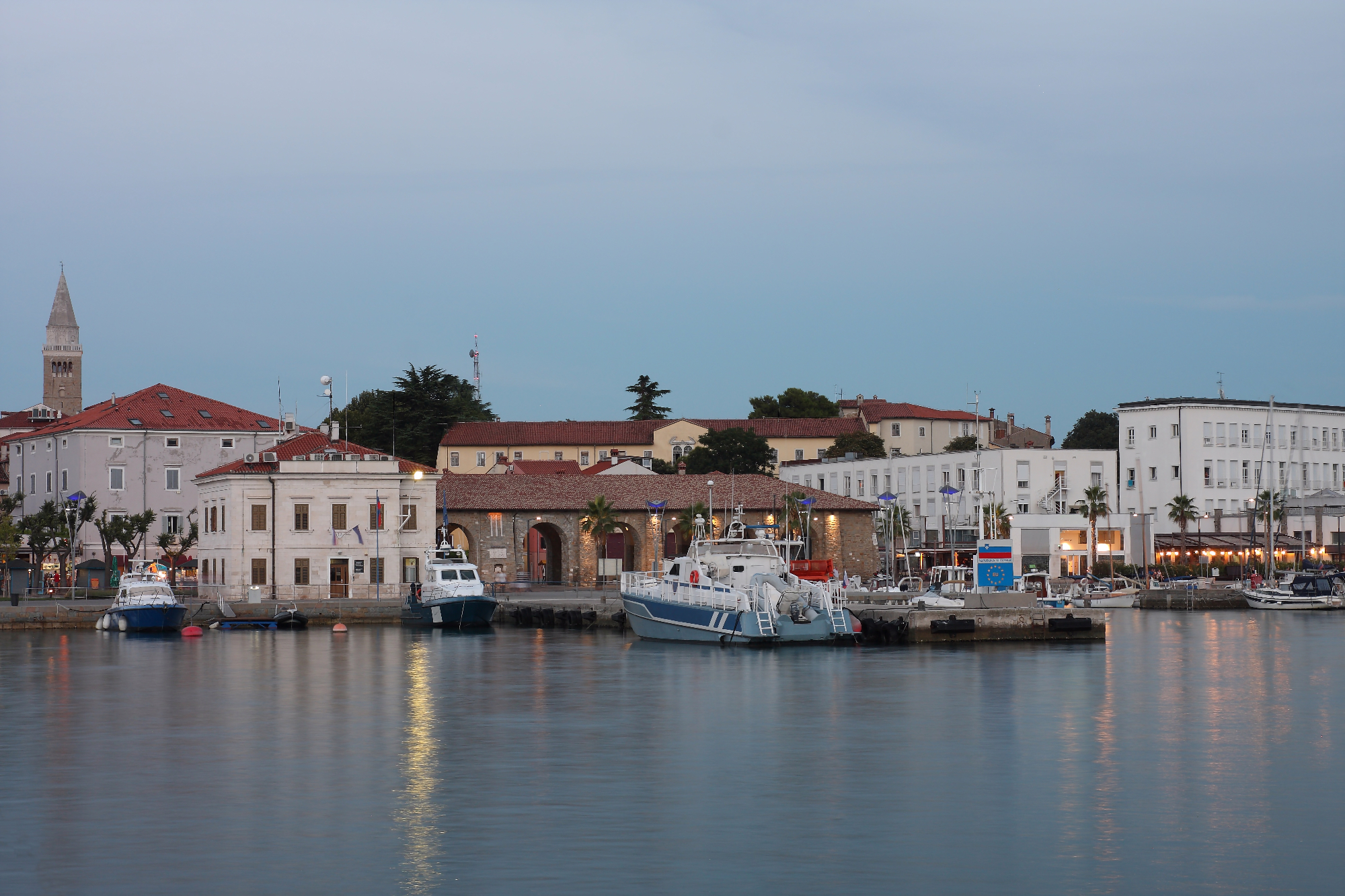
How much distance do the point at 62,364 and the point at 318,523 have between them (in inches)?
3406

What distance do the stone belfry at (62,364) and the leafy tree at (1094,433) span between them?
89.8m

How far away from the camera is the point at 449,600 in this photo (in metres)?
63.6

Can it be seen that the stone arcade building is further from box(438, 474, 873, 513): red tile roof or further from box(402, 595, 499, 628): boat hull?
box(402, 595, 499, 628): boat hull

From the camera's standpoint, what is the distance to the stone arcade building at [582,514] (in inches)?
3238

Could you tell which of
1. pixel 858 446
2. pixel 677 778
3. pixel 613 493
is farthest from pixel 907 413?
pixel 677 778

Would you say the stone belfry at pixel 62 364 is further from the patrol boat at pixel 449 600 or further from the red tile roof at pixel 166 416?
the patrol boat at pixel 449 600

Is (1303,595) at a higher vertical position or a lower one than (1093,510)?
lower

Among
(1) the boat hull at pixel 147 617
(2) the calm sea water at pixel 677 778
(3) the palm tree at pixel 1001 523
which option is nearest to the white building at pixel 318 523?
(1) the boat hull at pixel 147 617

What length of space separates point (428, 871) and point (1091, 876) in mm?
7427

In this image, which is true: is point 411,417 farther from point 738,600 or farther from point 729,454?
point 738,600

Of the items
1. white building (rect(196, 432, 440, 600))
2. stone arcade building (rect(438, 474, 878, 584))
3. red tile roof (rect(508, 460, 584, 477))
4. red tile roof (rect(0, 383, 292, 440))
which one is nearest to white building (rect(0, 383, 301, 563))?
red tile roof (rect(0, 383, 292, 440))

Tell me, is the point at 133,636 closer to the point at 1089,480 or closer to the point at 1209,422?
the point at 1089,480

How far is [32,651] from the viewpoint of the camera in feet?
174

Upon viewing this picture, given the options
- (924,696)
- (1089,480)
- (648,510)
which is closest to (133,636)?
(648,510)
